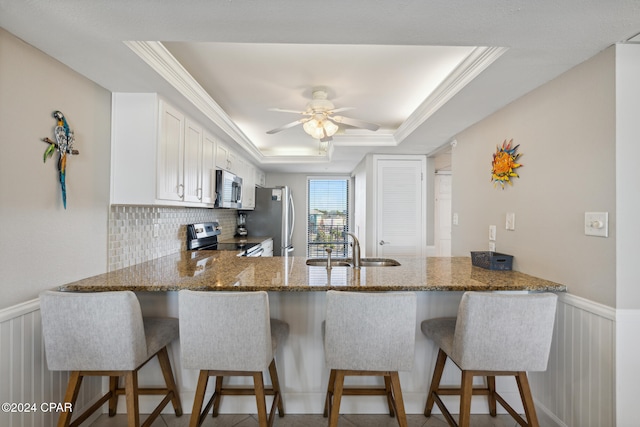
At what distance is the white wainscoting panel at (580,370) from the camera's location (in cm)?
140

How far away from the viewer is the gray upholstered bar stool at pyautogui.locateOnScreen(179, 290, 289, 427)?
135cm

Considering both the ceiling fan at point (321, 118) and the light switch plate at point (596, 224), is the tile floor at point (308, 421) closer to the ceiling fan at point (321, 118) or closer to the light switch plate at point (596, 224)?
the light switch plate at point (596, 224)

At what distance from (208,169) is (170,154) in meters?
0.75

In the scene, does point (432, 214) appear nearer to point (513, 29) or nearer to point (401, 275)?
point (401, 275)

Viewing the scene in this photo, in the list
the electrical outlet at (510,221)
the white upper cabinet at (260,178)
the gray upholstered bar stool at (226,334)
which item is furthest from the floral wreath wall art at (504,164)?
the white upper cabinet at (260,178)

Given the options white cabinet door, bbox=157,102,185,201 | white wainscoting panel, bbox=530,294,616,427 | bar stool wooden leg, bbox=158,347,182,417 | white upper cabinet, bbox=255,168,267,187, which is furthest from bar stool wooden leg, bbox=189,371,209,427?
white upper cabinet, bbox=255,168,267,187

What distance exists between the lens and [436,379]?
176 cm

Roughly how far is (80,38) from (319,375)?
218cm

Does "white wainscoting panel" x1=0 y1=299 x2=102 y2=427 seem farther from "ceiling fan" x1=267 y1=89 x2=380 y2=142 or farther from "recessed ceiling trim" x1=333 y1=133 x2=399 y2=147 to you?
"recessed ceiling trim" x1=333 y1=133 x2=399 y2=147

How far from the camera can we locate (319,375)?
1.88m

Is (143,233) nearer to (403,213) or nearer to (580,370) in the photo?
(580,370)

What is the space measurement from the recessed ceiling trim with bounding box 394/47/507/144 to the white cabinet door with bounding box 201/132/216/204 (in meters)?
1.95

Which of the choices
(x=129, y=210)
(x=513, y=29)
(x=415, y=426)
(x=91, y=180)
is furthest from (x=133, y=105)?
(x=415, y=426)

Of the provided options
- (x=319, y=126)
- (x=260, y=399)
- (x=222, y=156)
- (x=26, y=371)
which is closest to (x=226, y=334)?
(x=260, y=399)
